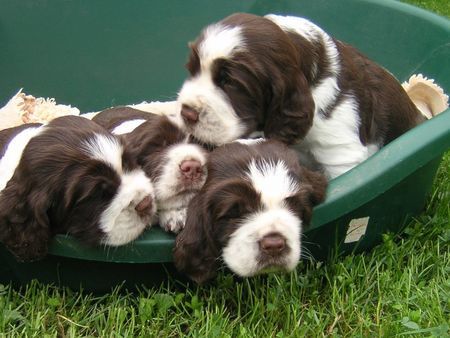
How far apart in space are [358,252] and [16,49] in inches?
125

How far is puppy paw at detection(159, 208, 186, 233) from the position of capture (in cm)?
334

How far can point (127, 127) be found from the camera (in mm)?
3885

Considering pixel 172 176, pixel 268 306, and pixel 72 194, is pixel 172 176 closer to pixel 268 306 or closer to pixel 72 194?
pixel 72 194

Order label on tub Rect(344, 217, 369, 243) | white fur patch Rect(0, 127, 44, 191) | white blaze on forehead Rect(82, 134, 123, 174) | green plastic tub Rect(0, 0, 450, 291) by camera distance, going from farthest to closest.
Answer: green plastic tub Rect(0, 0, 450, 291)
label on tub Rect(344, 217, 369, 243)
white fur patch Rect(0, 127, 44, 191)
white blaze on forehead Rect(82, 134, 123, 174)

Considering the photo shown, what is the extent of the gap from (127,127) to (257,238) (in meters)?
1.16

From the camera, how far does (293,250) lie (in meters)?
3.07

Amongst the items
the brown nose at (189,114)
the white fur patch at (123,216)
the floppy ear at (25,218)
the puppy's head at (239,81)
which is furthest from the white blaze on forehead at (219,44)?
the floppy ear at (25,218)

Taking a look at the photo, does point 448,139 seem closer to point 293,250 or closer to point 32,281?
point 293,250

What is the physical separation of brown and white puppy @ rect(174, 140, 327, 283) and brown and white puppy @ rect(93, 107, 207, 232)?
143 millimetres

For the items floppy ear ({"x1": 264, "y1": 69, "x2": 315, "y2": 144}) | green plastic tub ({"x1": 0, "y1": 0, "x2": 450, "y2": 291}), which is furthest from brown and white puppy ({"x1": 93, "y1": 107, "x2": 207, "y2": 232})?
green plastic tub ({"x1": 0, "y1": 0, "x2": 450, "y2": 291})

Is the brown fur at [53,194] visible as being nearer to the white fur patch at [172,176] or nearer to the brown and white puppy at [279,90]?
the white fur patch at [172,176]

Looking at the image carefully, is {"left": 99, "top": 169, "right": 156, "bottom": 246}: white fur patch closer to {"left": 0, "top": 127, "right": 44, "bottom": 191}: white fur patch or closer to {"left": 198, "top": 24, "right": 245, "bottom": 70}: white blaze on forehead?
{"left": 0, "top": 127, "right": 44, "bottom": 191}: white fur patch

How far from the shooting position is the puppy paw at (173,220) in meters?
3.34

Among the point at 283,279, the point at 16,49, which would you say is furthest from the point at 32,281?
the point at 16,49
